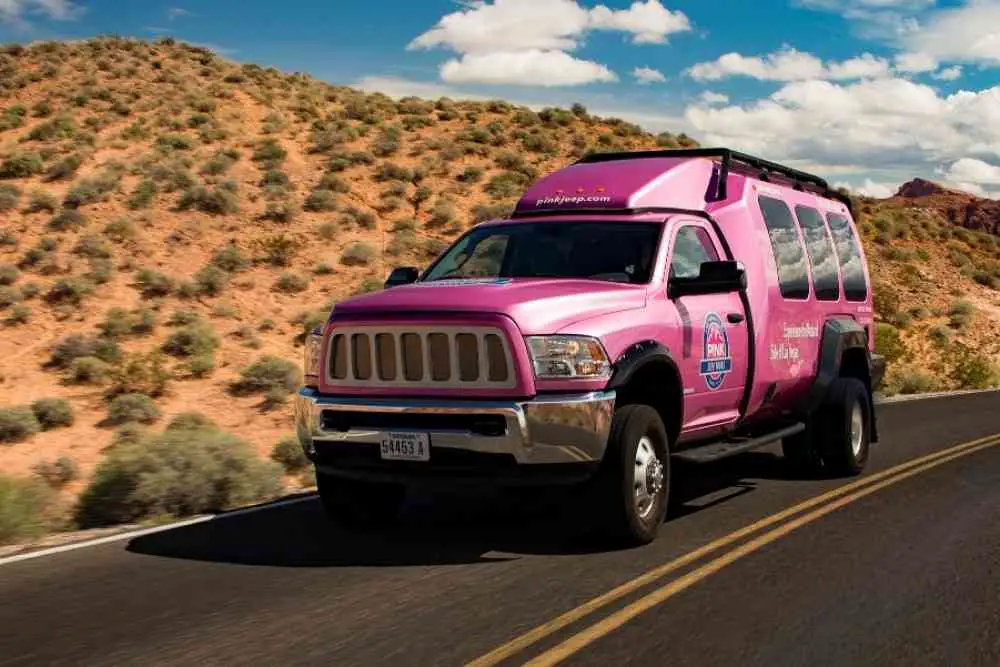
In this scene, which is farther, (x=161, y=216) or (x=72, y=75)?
(x=72, y=75)

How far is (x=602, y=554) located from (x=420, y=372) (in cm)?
162

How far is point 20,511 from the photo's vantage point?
812 centimetres

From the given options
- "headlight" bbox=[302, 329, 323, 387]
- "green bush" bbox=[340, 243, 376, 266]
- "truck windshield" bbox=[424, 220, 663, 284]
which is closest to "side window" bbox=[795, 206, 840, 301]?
"truck windshield" bbox=[424, 220, 663, 284]

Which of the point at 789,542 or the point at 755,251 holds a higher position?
the point at 755,251

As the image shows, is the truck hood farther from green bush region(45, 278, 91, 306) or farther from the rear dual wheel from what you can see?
green bush region(45, 278, 91, 306)

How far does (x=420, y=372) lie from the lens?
697 centimetres

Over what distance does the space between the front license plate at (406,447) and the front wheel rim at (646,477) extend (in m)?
1.38

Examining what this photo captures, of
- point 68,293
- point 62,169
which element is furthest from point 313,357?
point 62,169

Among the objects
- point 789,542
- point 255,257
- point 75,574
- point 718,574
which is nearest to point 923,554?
point 789,542

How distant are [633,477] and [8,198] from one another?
1156 inches

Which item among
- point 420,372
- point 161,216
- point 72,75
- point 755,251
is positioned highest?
point 72,75

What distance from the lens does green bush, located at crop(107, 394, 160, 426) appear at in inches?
683

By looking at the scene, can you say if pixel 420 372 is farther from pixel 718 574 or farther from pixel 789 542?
pixel 789 542

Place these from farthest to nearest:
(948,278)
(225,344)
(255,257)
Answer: (948,278), (255,257), (225,344)
